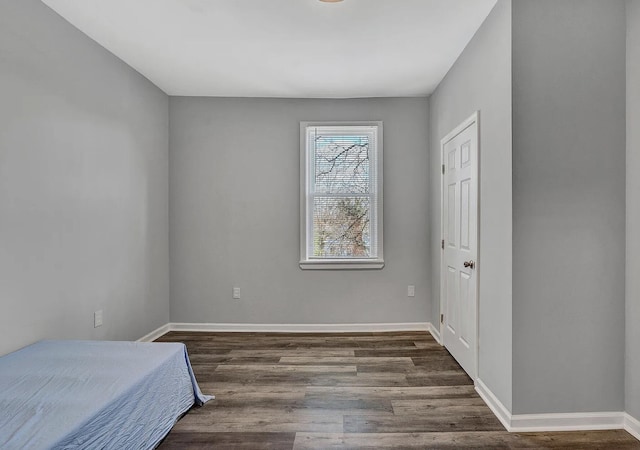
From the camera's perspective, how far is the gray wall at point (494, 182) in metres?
2.17

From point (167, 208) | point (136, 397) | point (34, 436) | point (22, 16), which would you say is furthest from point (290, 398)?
point (22, 16)

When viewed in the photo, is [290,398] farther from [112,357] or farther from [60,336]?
[60,336]

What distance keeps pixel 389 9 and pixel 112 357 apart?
280 centimetres

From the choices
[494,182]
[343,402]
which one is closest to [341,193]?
[494,182]

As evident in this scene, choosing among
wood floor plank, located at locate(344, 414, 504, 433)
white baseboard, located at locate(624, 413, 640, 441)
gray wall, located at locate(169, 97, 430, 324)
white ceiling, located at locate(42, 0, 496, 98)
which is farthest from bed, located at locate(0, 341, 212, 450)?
white baseboard, located at locate(624, 413, 640, 441)

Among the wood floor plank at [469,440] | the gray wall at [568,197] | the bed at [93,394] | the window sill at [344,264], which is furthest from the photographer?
the window sill at [344,264]

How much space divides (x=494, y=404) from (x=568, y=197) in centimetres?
137

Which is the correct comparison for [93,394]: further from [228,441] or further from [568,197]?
[568,197]

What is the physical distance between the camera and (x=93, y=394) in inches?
68.1

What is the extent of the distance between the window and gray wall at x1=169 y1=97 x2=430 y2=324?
0.52ft

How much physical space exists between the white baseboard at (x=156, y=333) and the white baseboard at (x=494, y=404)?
300 cm

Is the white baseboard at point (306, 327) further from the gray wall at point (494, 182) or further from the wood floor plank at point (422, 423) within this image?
the wood floor plank at point (422, 423)

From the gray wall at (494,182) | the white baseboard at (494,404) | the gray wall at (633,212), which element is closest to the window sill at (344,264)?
the gray wall at (494,182)

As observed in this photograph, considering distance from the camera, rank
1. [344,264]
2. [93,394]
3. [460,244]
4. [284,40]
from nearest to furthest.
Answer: [93,394] → [284,40] → [460,244] → [344,264]
